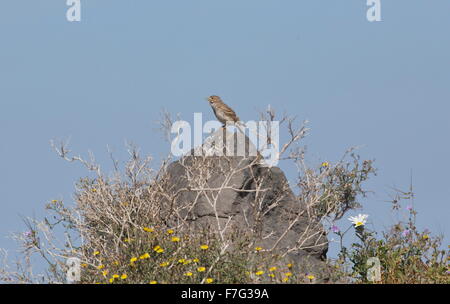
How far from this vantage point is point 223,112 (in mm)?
12891

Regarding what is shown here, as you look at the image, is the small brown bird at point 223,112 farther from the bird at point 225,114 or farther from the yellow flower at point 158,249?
the yellow flower at point 158,249

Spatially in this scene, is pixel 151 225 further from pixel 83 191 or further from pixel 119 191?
pixel 83 191

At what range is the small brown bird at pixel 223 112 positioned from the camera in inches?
505

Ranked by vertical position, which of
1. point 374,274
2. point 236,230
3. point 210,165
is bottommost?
point 374,274

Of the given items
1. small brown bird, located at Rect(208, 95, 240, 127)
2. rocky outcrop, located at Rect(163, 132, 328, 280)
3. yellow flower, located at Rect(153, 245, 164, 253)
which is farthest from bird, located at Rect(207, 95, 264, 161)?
yellow flower, located at Rect(153, 245, 164, 253)

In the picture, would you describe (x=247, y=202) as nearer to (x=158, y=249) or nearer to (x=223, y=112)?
(x=223, y=112)

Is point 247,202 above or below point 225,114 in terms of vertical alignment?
below

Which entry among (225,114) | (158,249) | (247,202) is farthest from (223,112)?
(158,249)

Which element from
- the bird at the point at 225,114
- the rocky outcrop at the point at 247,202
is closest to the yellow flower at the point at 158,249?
the rocky outcrop at the point at 247,202

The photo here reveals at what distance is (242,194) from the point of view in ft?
38.2
